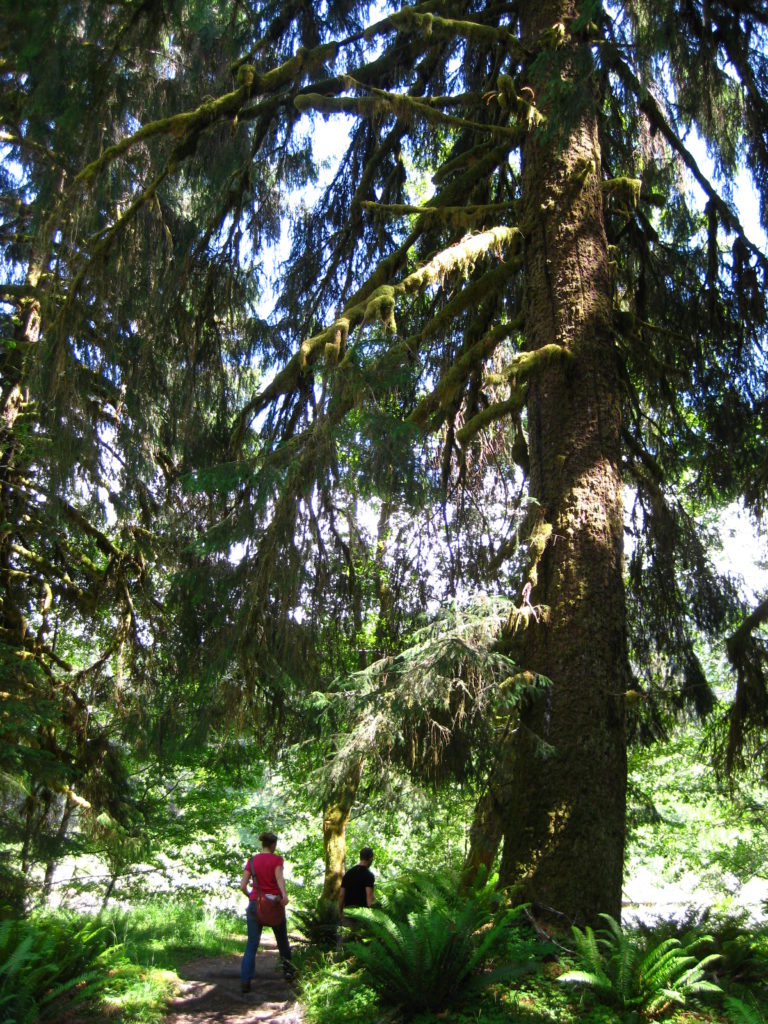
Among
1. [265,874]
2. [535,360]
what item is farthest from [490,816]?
[535,360]

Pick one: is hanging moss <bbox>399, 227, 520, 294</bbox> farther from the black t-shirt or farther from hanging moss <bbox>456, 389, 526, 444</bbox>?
the black t-shirt

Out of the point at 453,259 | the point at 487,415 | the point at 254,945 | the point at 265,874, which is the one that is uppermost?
the point at 453,259

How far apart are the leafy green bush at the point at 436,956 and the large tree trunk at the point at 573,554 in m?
0.37

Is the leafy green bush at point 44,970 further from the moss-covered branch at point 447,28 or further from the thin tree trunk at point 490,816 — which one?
the moss-covered branch at point 447,28

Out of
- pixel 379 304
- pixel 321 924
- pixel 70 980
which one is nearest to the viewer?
pixel 70 980

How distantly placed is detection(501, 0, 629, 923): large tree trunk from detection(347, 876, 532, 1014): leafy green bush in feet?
1.21

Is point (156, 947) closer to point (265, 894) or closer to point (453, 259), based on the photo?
point (265, 894)

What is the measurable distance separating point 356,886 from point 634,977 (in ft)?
12.1

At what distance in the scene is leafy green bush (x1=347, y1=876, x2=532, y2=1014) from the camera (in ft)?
13.1

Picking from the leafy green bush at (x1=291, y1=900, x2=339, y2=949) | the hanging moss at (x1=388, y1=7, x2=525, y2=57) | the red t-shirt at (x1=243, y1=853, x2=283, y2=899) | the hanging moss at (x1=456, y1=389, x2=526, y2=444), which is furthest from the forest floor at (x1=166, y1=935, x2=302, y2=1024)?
the hanging moss at (x1=388, y1=7, x2=525, y2=57)

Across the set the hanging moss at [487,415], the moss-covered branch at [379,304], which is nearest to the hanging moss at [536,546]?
the hanging moss at [487,415]

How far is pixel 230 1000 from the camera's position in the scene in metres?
6.04

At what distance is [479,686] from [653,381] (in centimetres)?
335

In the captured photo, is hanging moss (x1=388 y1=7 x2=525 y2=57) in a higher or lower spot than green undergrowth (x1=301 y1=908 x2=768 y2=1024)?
higher
